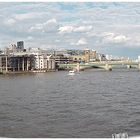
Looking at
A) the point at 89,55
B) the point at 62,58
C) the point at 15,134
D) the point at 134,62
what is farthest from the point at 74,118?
the point at 89,55

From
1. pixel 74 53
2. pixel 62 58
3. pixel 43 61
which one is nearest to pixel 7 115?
pixel 43 61

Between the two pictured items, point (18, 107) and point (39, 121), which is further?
point (18, 107)

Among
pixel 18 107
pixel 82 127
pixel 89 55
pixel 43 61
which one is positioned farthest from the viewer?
pixel 89 55

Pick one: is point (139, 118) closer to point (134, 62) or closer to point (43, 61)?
point (134, 62)

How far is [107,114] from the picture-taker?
6.84 metres

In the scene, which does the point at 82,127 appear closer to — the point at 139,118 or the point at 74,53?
the point at 139,118

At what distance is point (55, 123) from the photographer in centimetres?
592

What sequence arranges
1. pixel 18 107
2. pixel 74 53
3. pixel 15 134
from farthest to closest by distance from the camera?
pixel 74 53, pixel 18 107, pixel 15 134

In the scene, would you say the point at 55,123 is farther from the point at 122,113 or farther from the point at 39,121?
the point at 122,113

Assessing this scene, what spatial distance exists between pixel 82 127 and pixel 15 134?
94cm

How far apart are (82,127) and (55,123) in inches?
20.0

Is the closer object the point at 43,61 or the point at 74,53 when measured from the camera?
the point at 43,61

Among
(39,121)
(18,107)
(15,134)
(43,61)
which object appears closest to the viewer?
(15,134)

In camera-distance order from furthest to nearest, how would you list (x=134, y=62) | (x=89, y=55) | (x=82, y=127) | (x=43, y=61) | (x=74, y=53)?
(x=74, y=53) → (x=89, y=55) → (x=43, y=61) → (x=134, y=62) → (x=82, y=127)
